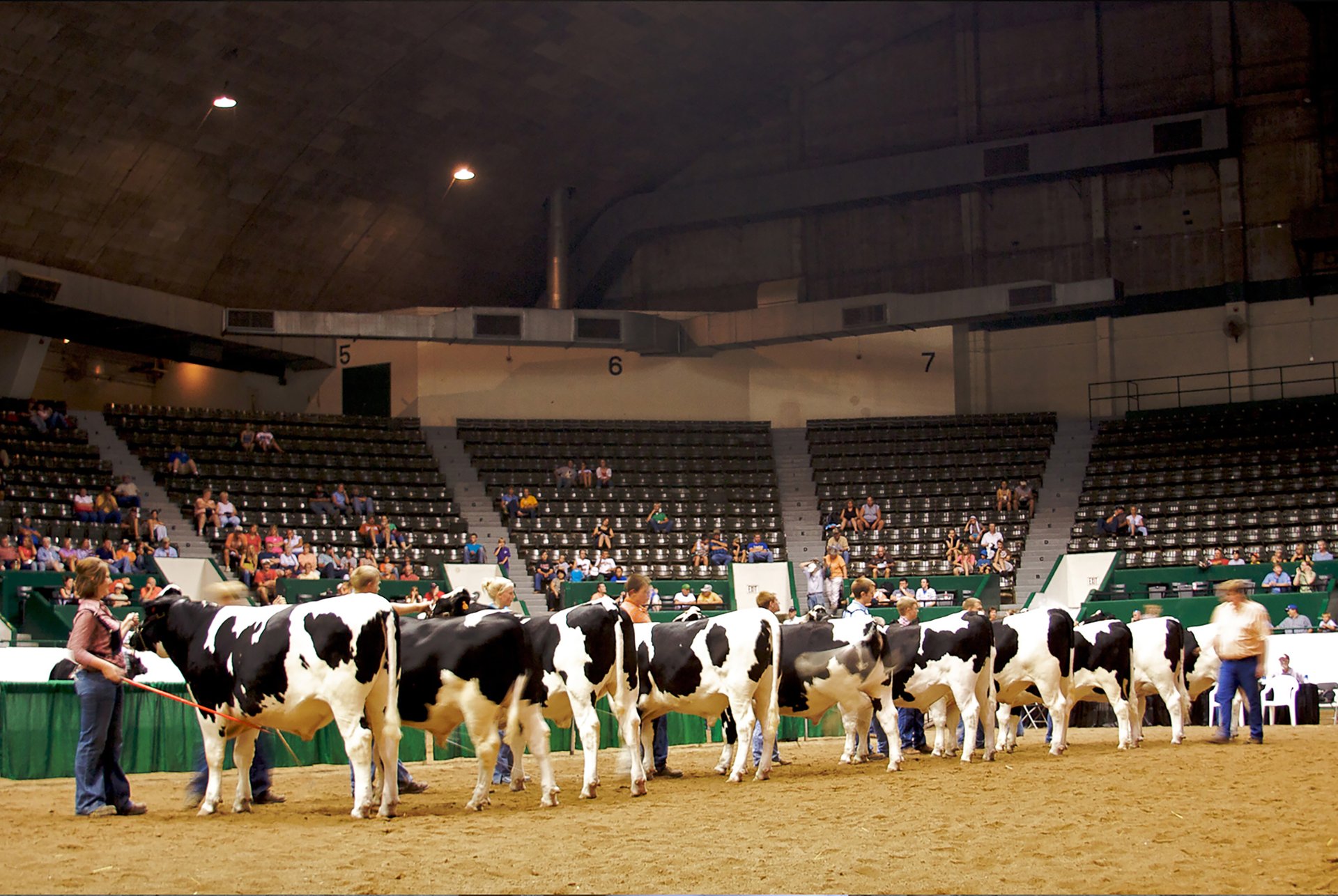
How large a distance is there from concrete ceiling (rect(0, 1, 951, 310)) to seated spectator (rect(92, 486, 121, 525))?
715 cm

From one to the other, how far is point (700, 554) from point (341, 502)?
823 centimetres

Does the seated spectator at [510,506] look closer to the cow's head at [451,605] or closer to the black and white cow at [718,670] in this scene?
the black and white cow at [718,670]

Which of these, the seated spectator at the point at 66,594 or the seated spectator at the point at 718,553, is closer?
the seated spectator at the point at 66,594

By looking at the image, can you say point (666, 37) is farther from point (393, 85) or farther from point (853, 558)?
point (853, 558)

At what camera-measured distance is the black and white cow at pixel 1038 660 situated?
47.5 feet

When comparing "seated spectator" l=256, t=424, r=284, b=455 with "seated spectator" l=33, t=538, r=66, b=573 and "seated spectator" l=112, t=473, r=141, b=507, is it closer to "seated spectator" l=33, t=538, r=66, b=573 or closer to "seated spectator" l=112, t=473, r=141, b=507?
"seated spectator" l=112, t=473, r=141, b=507

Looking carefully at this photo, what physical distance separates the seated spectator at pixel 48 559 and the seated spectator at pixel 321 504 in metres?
7.07

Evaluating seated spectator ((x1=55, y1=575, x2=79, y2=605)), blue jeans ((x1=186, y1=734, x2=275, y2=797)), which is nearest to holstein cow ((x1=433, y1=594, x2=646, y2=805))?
blue jeans ((x1=186, y1=734, x2=275, y2=797))

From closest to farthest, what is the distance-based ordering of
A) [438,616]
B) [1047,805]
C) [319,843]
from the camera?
[319,843] → [1047,805] → [438,616]

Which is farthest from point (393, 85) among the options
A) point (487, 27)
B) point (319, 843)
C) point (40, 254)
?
point (319, 843)

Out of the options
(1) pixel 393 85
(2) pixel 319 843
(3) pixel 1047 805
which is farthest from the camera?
(1) pixel 393 85

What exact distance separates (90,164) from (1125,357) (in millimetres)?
→ 26854

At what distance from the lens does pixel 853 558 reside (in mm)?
30422

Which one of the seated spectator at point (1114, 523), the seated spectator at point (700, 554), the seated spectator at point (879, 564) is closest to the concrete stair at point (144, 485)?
the seated spectator at point (700, 554)
